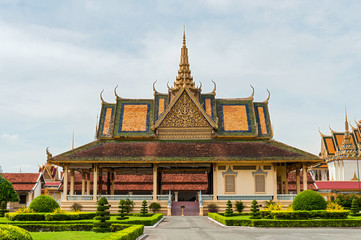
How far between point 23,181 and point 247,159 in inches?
1178

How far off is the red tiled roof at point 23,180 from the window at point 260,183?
2838 cm

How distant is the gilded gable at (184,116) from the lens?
33.7 m

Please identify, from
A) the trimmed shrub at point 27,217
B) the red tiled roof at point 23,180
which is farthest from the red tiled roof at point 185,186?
the trimmed shrub at point 27,217

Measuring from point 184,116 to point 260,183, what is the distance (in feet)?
25.0

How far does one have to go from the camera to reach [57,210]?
2202 cm

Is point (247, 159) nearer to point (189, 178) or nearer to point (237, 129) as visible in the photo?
point (237, 129)

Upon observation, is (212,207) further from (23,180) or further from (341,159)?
(341,159)

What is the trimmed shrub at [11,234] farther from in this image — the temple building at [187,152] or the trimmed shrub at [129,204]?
the temple building at [187,152]

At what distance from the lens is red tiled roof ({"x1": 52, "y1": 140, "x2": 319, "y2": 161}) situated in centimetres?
2998

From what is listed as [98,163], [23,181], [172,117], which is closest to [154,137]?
[172,117]

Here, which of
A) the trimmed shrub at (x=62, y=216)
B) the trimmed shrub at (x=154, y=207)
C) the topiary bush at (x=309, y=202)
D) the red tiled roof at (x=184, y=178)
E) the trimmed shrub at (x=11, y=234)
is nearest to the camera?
the trimmed shrub at (x=11, y=234)

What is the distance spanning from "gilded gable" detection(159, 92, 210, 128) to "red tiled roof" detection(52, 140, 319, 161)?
153 centimetres

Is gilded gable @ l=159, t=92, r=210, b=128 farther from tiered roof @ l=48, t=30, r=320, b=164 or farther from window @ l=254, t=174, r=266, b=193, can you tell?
window @ l=254, t=174, r=266, b=193

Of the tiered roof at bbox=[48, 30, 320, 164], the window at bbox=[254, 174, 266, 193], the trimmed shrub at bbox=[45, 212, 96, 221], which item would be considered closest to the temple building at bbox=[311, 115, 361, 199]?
the tiered roof at bbox=[48, 30, 320, 164]
